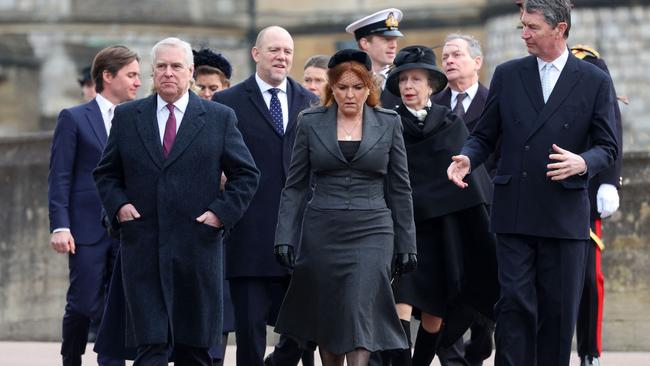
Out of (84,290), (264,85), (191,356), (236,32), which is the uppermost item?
(236,32)

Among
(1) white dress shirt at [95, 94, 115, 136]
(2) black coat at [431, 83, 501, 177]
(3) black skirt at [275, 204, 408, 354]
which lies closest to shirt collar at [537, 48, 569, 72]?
(3) black skirt at [275, 204, 408, 354]

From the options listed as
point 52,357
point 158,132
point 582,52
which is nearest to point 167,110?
point 158,132

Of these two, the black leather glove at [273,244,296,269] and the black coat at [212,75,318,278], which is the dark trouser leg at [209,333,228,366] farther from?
the black leather glove at [273,244,296,269]

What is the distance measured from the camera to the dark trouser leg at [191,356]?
33.3ft

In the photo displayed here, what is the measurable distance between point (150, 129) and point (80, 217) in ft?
4.98

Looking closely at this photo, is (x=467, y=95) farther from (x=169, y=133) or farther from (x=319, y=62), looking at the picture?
(x=169, y=133)

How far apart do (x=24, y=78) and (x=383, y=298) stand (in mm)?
32824

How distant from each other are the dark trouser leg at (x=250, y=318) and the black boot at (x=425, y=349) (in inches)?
37.4

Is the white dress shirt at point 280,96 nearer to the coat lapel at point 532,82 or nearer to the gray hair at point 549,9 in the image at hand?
the coat lapel at point 532,82

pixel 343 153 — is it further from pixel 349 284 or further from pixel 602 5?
pixel 602 5

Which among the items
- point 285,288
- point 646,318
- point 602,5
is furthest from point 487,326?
point 602,5

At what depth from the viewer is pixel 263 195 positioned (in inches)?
441

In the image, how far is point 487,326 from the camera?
11852mm

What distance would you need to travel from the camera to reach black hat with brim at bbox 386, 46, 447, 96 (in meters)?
11.3
